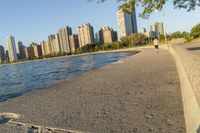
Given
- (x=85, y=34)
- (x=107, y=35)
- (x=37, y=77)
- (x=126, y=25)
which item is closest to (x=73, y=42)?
(x=85, y=34)

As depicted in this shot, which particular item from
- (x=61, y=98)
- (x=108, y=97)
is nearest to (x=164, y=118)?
(x=108, y=97)

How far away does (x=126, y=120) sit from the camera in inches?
226

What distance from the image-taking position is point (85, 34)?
183 m

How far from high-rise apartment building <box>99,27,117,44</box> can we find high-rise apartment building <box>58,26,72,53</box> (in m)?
23.4

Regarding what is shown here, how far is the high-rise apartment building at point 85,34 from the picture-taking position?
181 metres

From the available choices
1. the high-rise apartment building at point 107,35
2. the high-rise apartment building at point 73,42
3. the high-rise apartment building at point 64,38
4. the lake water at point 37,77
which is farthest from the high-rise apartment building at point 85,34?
the lake water at point 37,77

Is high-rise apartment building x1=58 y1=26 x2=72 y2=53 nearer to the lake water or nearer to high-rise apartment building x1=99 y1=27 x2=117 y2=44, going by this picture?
high-rise apartment building x1=99 y1=27 x2=117 y2=44

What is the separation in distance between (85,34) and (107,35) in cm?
1551

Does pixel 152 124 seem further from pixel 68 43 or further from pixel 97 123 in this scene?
pixel 68 43

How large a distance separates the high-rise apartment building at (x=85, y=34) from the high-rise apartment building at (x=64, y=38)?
885 cm

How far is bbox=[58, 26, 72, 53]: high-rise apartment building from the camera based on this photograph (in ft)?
616

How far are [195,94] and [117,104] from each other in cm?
229

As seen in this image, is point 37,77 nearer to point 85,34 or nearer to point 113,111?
point 113,111

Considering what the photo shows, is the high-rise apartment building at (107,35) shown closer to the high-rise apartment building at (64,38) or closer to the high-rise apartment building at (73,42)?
the high-rise apartment building at (73,42)
